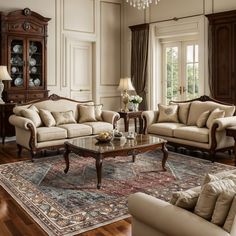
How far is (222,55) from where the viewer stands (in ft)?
20.2

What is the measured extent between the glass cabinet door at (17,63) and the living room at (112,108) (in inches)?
0.8

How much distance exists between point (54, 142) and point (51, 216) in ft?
7.42

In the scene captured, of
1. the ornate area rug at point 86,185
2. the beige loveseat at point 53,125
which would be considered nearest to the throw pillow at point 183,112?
the ornate area rug at point 86,185

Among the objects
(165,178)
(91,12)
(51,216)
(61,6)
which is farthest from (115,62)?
(51,216)

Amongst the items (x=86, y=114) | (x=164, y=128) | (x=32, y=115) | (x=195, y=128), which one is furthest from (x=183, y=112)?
(x=32, y=115)

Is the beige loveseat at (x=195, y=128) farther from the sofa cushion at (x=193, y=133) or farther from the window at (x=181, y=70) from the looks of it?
the window at (x=181, y=70)

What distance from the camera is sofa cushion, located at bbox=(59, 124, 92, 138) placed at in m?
5.35

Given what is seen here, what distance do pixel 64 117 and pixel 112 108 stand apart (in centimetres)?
270

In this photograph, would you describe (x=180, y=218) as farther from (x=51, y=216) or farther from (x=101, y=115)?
(x=101, y=115)

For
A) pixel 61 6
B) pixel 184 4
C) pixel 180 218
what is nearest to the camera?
pixel 180 218

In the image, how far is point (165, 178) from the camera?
4.11 metres

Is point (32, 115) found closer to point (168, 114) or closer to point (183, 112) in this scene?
point (168, 114)

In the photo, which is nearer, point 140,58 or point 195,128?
point 195,128

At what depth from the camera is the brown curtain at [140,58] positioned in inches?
298
